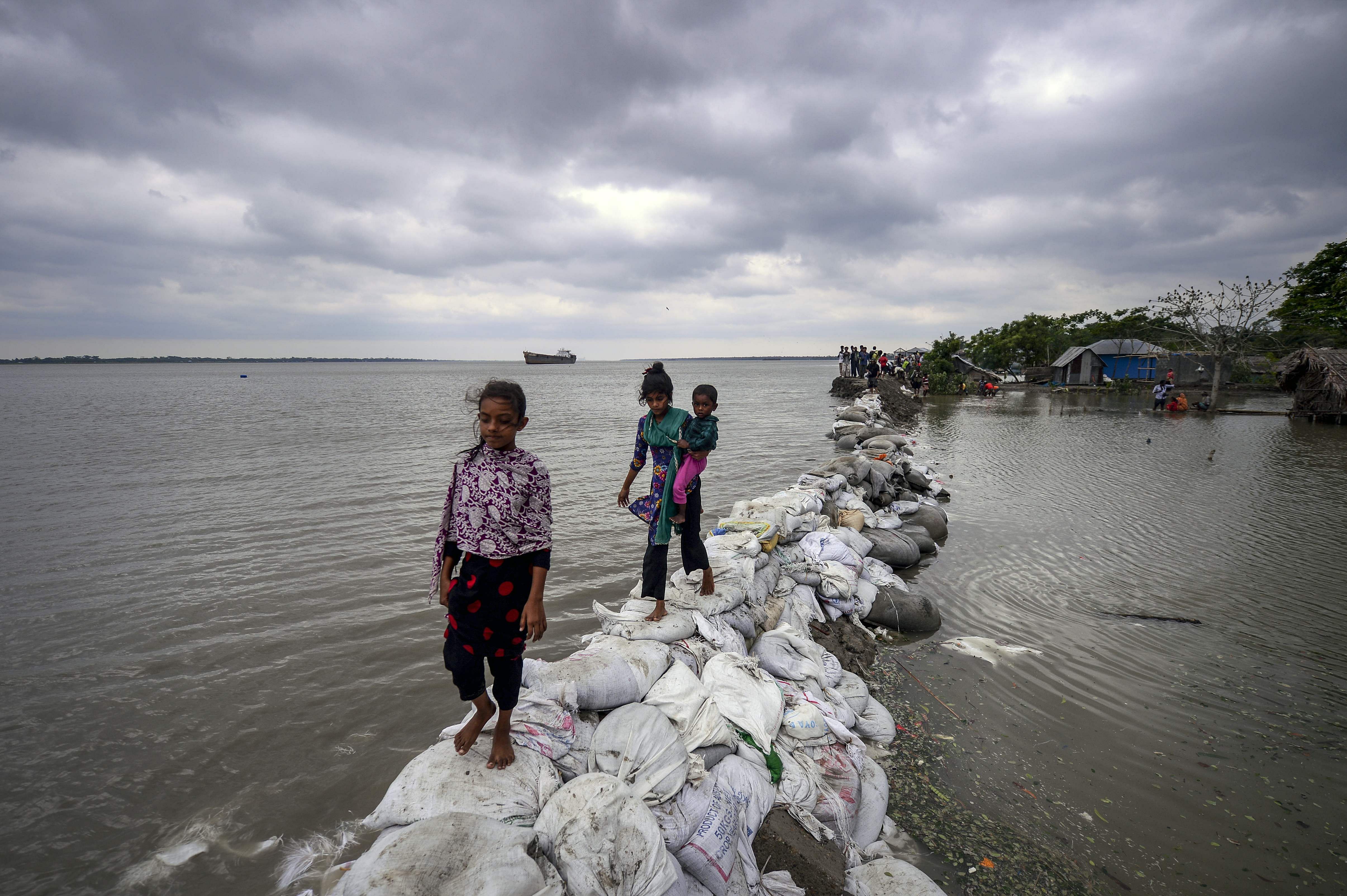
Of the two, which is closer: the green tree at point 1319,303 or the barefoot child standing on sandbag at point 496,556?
the barefoot child standing on sandbag at point 496,556

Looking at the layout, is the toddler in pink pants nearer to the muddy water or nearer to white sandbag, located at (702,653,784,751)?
white sandbag, located at (702,653,784,751)

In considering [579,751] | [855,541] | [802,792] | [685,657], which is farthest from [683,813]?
[855,541]

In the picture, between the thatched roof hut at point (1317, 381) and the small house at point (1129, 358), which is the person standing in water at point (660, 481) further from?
the small house at point (1129, 358)

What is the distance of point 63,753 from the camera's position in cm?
282

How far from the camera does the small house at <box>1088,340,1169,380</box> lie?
29.9 m

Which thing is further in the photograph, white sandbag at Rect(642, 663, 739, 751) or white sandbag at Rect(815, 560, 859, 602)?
white sandbag at Rect(815, 560, 859, 602)

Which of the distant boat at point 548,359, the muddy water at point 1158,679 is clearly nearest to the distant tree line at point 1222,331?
the muddy water at point 1158,679

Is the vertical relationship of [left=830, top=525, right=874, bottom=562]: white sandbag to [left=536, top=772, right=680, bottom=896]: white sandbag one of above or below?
below

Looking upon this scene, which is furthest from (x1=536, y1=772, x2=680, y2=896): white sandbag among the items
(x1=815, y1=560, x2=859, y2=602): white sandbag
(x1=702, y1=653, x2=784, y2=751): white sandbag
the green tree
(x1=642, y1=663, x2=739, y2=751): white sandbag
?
the green tree

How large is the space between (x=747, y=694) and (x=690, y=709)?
1.29 ft

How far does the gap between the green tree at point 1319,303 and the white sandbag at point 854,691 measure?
30.0 meters

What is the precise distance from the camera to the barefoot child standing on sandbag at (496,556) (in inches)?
79.6

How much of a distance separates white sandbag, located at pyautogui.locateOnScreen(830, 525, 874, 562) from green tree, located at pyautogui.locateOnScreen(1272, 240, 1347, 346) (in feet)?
92.0

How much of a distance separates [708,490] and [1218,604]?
5.73m
